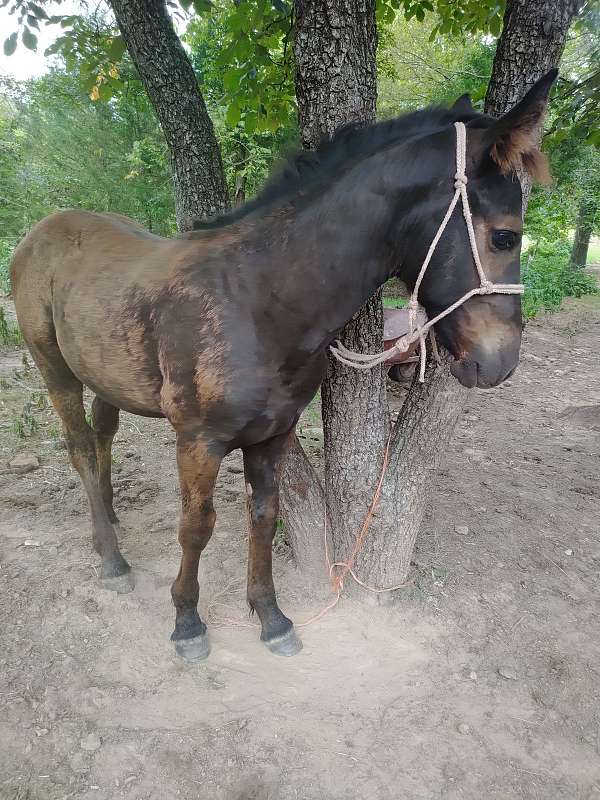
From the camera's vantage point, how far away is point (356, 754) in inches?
83.0

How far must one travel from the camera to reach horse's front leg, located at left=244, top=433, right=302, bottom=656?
2.48 meters

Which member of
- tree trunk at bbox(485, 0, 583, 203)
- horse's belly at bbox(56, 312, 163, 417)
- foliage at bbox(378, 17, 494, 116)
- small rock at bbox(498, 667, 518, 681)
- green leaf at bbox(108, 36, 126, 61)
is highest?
foliage at bbox(378, 17, 494, 116)

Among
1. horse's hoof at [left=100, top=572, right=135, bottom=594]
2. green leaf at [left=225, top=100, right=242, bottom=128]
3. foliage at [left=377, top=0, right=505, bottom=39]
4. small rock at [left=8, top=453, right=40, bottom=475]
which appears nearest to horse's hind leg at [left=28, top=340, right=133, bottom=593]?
horse's hoof at [left=100, top=572, right=135, bottom=594]

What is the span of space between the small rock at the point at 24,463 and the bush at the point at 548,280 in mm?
9511

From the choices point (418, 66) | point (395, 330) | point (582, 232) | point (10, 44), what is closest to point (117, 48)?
point (10, 44)

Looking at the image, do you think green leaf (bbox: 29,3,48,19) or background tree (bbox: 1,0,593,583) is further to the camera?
green leaf (bbox: 29,3,48,19)

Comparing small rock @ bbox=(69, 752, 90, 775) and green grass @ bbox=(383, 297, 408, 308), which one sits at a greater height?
green grass @ bbox=(383, 297, 408, 308)

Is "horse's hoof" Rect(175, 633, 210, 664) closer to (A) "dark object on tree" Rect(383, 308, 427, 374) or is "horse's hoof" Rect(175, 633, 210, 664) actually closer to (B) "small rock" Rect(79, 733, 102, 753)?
(B) "small rock" Rect(79, 733, 102, 753)

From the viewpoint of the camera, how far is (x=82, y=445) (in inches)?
123

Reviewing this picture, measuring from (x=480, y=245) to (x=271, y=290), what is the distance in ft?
2.54

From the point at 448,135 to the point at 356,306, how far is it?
2.12ft

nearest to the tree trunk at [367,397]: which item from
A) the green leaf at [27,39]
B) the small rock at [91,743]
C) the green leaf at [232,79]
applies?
the green leaf at [232,79]

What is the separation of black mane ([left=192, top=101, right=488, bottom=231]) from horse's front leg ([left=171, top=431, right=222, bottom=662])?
104 cm

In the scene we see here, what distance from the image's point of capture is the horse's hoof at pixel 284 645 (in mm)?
2621
